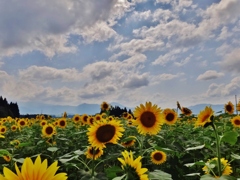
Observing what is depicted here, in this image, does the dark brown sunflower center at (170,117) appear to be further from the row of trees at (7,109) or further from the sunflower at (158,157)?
the row of trees at (7,109)

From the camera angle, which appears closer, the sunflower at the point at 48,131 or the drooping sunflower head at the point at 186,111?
the sunflower at the point at 48,131

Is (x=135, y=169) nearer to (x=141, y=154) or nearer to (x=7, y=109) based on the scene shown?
(x=141, y=154)

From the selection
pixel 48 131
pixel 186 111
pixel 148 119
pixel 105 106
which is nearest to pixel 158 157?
pixel 148 119

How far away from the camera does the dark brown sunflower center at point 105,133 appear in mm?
3320

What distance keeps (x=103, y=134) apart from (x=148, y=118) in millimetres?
1118

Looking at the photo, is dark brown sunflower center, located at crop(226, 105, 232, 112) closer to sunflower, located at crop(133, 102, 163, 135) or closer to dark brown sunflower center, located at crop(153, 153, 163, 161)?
sunflower, located at crop(133, 102, 163, 135)

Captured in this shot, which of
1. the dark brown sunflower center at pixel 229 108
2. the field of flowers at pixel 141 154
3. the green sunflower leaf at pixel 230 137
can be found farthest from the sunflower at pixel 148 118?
the dark brown sunflower center at pixel 229 108

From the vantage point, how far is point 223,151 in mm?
4293

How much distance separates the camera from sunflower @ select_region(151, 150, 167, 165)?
4.18 metres

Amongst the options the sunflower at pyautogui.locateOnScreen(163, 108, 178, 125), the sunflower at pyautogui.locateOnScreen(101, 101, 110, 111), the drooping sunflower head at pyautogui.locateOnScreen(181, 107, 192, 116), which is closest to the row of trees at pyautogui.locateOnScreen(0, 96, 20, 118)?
the sunflower at pyautogui.locateOnScreen(101, 101, 110, 111)

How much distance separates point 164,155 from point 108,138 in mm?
1164

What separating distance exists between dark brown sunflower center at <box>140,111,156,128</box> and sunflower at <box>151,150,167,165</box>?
0.36 m

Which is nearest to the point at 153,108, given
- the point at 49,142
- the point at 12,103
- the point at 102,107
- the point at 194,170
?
the point at 194,170

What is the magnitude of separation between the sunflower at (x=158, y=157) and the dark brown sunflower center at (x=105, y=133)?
1.00 metres
